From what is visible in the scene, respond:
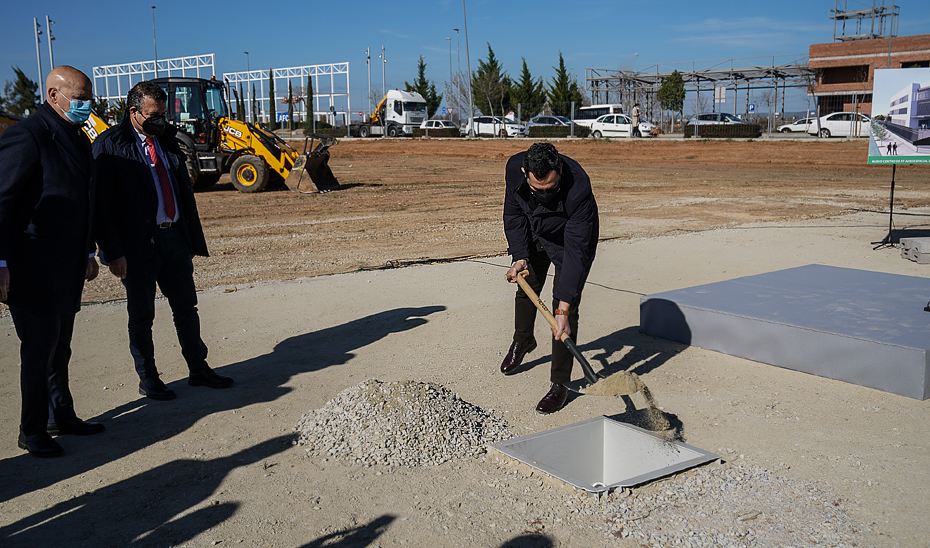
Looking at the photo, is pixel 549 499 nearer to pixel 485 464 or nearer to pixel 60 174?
pixel 485 464

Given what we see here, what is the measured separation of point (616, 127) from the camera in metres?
38.2

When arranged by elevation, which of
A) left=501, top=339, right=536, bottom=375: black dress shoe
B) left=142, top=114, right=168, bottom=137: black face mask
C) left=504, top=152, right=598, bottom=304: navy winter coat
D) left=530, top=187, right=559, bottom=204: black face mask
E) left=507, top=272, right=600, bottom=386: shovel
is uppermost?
left=142, top=114, right=168, bottom=137: black face mask

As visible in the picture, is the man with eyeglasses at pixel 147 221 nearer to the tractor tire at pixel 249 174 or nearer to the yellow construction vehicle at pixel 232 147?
the yellow construction vehicle at pixel 232 147

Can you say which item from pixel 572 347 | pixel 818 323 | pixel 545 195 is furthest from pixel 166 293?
pixel 818 323

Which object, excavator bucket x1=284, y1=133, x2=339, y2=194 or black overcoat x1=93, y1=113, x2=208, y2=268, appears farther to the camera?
excavator bucket x1=284, y1=133, x2=339, y2=194

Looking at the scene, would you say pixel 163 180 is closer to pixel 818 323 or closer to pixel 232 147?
pixel 818 323

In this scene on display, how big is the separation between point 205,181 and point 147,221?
16.3 metres

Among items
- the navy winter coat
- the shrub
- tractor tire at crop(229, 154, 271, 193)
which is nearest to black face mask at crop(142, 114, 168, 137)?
the navy winter coat

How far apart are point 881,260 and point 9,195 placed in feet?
30.1

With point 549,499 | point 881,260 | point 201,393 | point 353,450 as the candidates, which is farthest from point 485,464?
point 881,260

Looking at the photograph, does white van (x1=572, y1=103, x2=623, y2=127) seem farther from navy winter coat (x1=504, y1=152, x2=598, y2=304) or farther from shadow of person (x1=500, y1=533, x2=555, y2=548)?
shadow of person (x1=500, y1=533, x2=555, y2=548)

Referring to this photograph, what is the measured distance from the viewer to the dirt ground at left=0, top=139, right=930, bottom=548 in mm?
3152

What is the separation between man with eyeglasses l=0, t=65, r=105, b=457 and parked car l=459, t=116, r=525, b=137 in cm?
3936

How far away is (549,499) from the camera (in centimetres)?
336
